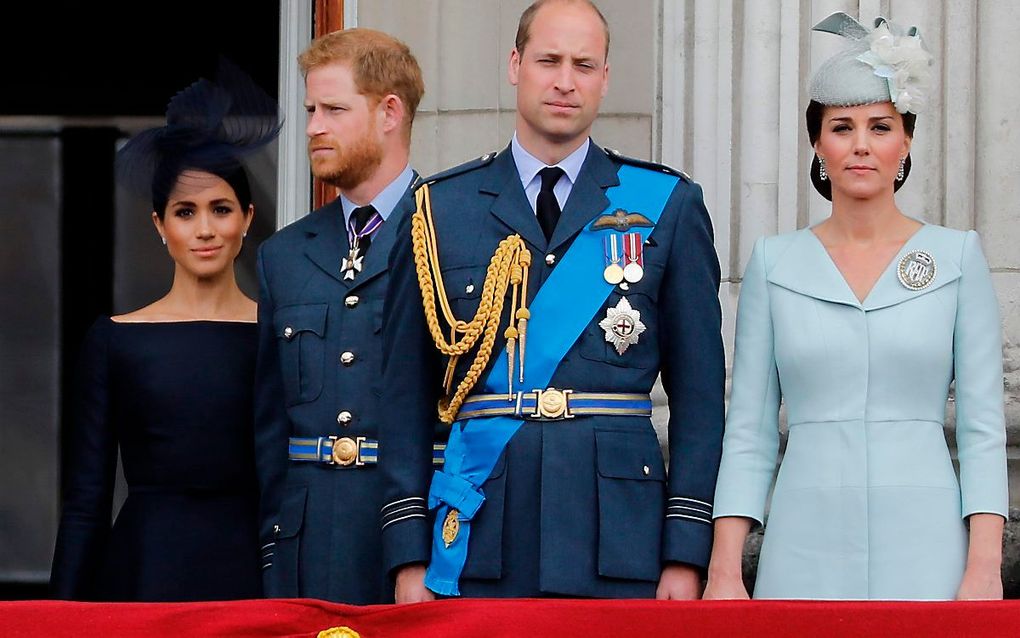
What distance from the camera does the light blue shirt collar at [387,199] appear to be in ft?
14.9

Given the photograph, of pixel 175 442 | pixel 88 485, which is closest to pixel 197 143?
pixel 175 442

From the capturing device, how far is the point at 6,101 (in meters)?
7.70

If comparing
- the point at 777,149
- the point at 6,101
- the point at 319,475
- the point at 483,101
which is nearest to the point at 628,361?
the point at 319,475

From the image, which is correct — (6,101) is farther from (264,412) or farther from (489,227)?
(489,227)

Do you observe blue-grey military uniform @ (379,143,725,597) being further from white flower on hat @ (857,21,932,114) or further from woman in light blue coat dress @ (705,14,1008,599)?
white flower on hat @ (857,21,932,114)

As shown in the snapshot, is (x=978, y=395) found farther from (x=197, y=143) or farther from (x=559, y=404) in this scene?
(x=197, y=143)

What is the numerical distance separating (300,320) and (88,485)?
0.59 m

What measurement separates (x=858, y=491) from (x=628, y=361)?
0.47 metres

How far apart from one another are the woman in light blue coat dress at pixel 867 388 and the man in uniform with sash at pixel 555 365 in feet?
0.27

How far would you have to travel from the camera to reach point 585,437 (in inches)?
152

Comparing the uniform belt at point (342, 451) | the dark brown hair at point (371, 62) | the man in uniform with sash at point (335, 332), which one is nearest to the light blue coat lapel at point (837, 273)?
the man in uniform with sash at point (335, 332)

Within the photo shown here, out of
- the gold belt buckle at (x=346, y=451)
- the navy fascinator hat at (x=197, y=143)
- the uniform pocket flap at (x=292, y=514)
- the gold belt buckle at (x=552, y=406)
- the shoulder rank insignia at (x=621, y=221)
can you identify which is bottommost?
the uniform pocket flap at (x=292, y=514)

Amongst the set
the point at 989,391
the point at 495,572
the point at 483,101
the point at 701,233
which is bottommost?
the point at 495,572

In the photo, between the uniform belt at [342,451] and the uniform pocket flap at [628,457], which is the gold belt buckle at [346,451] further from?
the uniform pocket flap at [628,457]
